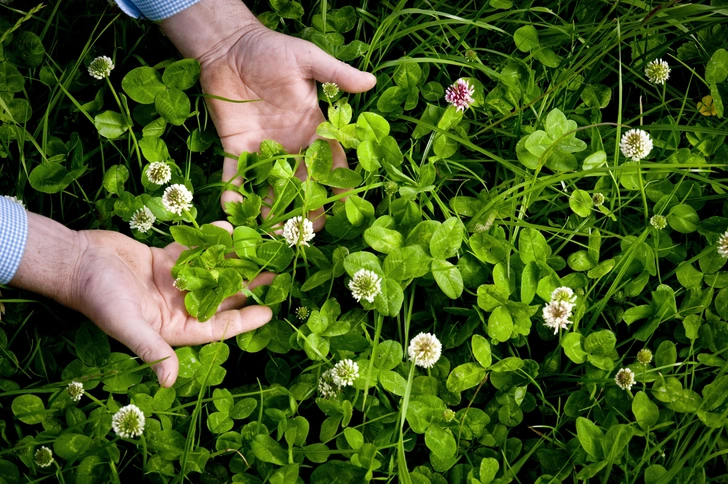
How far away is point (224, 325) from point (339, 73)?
697 mm

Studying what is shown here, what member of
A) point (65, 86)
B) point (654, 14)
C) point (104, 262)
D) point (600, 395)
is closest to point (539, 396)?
point (600, 395)

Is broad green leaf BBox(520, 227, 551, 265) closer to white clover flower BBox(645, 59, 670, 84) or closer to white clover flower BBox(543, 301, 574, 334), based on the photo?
white clover flower BBox(543, 301, 574, 334)

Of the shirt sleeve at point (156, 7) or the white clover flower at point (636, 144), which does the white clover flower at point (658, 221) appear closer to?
the white clover flower at point (636, 144)

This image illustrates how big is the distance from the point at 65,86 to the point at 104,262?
0.62 meters

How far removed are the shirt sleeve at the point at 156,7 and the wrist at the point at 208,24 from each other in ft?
0.04

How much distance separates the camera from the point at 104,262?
4.99ft

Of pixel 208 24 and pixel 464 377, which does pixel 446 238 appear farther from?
pixel 208 24

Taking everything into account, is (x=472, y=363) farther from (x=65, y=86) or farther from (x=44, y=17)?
(x=44, y=17)

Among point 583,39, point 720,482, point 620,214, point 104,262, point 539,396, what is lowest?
point 720,482

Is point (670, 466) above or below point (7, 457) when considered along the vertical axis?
below

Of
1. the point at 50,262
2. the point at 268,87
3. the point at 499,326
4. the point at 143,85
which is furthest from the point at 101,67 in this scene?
the point at 499,326

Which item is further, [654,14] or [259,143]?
[259,143]

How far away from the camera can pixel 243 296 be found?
159 cm

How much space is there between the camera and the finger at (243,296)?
1.57m
